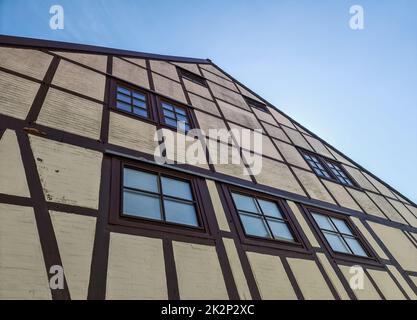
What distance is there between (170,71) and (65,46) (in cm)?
277

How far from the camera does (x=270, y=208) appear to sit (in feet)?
15.6

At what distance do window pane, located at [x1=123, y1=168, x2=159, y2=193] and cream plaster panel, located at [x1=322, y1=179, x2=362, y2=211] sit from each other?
461 cm

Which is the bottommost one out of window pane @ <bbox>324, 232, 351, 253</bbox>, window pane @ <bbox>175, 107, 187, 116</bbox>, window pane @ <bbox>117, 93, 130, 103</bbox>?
window pane @ <bbox>324, 232, 351, 253</bbox>

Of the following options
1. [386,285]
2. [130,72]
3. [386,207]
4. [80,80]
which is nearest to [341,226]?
[386,285]

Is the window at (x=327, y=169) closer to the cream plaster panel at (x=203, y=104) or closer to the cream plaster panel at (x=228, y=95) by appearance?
the cream plaster panel at (x=228, y=95)

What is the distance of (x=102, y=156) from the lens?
3.63m

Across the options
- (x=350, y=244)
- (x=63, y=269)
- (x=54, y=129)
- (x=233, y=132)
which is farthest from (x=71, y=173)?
(x=350, y=244)

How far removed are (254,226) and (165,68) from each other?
530cm

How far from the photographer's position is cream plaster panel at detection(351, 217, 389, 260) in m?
5.52

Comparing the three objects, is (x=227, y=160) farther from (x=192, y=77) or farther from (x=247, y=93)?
(x=247, y=93)

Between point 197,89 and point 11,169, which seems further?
point 197,89

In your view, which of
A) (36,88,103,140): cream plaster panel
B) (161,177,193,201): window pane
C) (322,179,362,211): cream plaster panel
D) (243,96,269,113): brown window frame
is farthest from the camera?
(243,96,269,113): brown window frame

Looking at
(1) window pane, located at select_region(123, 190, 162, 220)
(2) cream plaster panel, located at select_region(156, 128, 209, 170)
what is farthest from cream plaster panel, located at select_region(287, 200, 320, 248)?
(1) window pane, located at select_region(123, 190, 162, 220)

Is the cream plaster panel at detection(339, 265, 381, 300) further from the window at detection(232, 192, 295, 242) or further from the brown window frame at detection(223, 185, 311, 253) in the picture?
the window at detection(232, 192, 295, 242)
